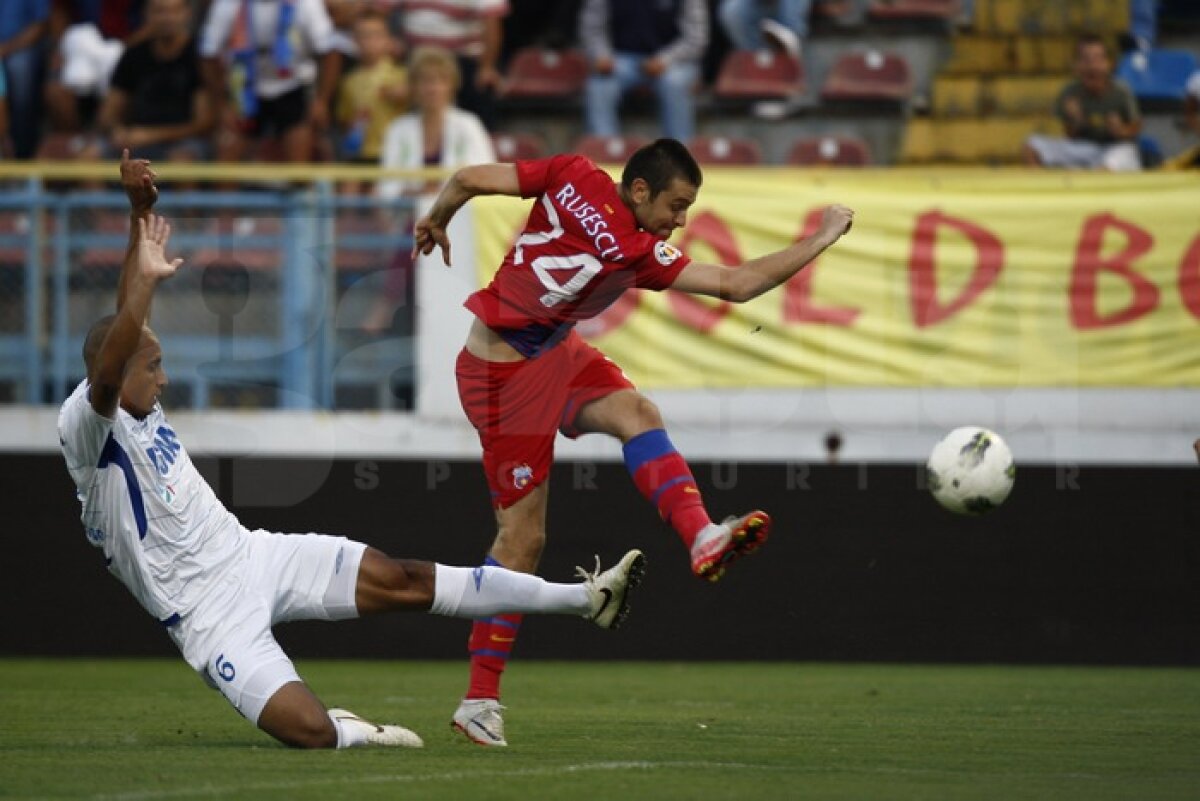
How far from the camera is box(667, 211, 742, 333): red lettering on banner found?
12352 mm

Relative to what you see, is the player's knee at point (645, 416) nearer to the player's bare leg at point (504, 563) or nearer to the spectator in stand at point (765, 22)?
the player's bare leg at point (504, 563)

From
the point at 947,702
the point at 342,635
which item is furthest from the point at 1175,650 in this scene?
the point at 342,635

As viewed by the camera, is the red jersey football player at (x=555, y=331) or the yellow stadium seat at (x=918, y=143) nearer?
the red jersey football player at (x=555, y=331)

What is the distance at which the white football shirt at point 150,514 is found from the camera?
685cm

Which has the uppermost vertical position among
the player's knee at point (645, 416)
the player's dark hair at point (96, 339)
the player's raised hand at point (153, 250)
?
the player's raised hand at point (153, 250)

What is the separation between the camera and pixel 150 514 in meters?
6.92

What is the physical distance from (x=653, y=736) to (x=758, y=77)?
28.8ft

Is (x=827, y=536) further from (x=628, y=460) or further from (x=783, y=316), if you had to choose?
(x=628, y=460)

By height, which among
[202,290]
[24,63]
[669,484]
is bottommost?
[669,484]

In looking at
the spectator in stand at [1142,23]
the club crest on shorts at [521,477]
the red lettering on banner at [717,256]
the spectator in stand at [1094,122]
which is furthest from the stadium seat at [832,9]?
the club crest on shorts at [521,477]

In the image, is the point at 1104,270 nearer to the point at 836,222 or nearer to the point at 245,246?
the point at 245,246

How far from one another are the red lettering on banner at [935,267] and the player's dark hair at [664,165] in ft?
16.8

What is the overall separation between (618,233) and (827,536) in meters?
4.70

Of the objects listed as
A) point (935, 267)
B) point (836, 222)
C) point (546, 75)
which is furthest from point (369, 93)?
point (836, 222)
